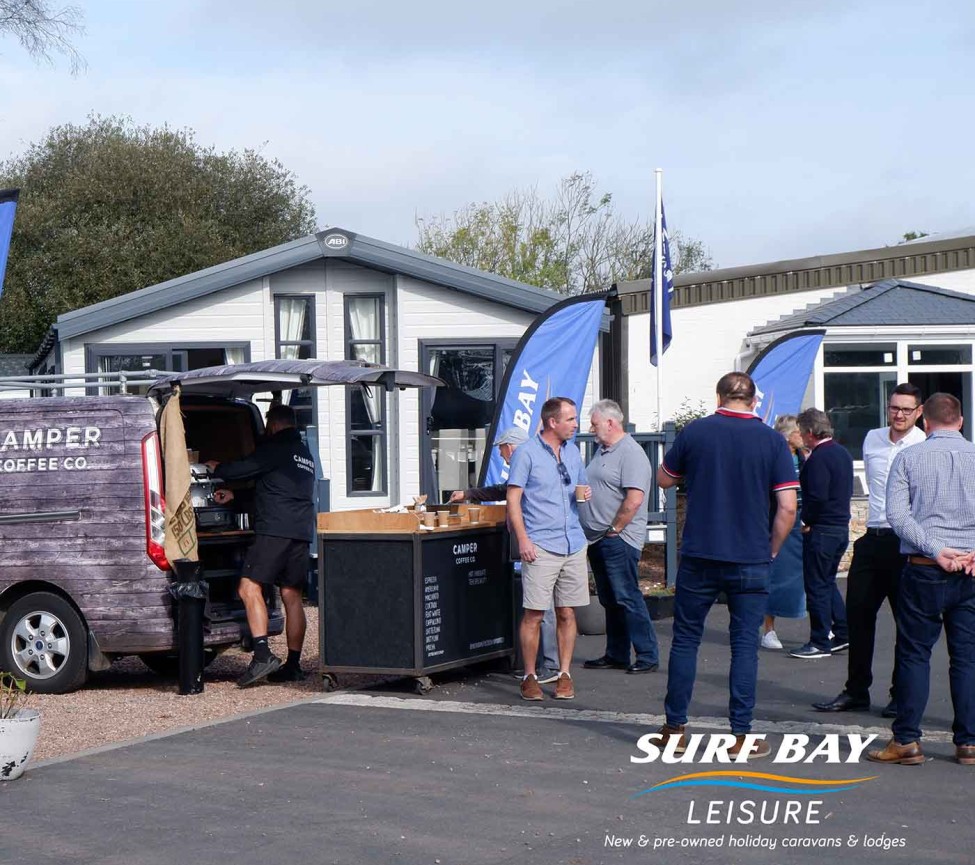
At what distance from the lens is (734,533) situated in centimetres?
704

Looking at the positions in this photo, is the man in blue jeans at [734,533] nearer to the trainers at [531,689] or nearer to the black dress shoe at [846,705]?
the black dress shoe at [846,705]

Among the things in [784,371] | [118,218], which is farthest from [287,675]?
[118,218]

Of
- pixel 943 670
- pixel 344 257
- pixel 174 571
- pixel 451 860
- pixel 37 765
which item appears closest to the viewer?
pixel 451 860

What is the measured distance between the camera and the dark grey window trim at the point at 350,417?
1739 centimetres

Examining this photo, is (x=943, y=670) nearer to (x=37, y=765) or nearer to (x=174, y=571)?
(x=174, y=571)

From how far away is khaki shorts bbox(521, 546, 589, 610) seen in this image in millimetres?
8875

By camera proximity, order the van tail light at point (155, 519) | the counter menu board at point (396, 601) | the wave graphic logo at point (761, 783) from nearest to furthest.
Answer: the wave graphic logo at point (761, 783) < the counter menu board at point (396, 601) < the van tail light at point (155, 519)

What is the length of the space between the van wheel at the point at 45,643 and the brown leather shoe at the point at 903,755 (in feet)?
17.4

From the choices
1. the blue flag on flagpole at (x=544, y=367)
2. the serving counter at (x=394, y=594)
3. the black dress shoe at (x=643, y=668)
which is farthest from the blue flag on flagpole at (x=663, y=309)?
the serving counter at (x=394, y=594)

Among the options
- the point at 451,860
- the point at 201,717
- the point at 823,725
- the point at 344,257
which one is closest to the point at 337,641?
the point at 201,717

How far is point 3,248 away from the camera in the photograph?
9000 millimetres

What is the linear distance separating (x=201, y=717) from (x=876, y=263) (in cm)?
1576

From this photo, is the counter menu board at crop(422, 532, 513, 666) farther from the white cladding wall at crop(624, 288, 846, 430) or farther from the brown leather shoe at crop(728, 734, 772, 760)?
the white cladding wall at crop(624, 288, 846, 430)

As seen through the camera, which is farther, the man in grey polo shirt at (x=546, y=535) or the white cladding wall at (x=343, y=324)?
the white cladding wall at (x=343, y=324)
